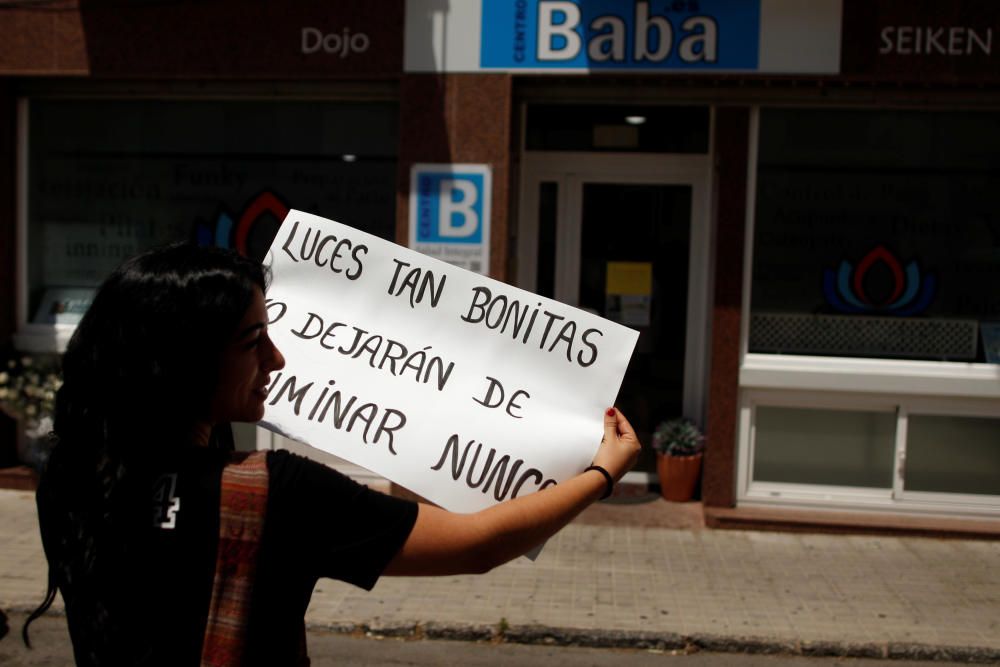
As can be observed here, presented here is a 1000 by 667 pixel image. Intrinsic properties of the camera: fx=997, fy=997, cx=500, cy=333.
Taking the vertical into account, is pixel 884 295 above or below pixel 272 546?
above

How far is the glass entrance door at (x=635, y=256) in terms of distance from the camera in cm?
759

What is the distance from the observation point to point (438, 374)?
2.11 m

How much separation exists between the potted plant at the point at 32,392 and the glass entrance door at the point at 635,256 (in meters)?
3.71

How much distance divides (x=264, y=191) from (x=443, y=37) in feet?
6.12

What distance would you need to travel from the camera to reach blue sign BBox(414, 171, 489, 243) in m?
7.08

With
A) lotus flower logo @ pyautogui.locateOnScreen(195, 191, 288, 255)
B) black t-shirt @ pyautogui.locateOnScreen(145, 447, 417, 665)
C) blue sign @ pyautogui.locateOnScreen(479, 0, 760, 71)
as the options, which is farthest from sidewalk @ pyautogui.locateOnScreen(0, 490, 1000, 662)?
black t-shirt @ pyautogui.locateOnScreen(145, 447, 417, 665)

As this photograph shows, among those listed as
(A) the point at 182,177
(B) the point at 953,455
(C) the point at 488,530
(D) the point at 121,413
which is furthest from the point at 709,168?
(D) the point at 121,413

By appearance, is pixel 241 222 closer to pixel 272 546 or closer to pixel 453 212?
pixel 453 212

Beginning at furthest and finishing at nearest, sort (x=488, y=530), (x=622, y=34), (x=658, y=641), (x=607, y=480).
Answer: (x=622, y=34) < (x=658, y=641) < (x=607, y=480) < (x=488, y=530)

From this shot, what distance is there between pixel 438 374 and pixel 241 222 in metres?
6.00

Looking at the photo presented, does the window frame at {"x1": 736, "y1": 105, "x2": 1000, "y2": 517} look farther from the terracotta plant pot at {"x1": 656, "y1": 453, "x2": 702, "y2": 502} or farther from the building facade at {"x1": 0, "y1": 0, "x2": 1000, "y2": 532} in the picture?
the terracotta plant pot at {"x1": 656, "y1": 453, "x2": 702, "y2": 502}

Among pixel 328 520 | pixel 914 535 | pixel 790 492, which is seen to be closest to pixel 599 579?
pixel 790 492

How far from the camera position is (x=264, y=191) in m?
7.68

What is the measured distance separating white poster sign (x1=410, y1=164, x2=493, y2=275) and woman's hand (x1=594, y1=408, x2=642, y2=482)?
506 cm
